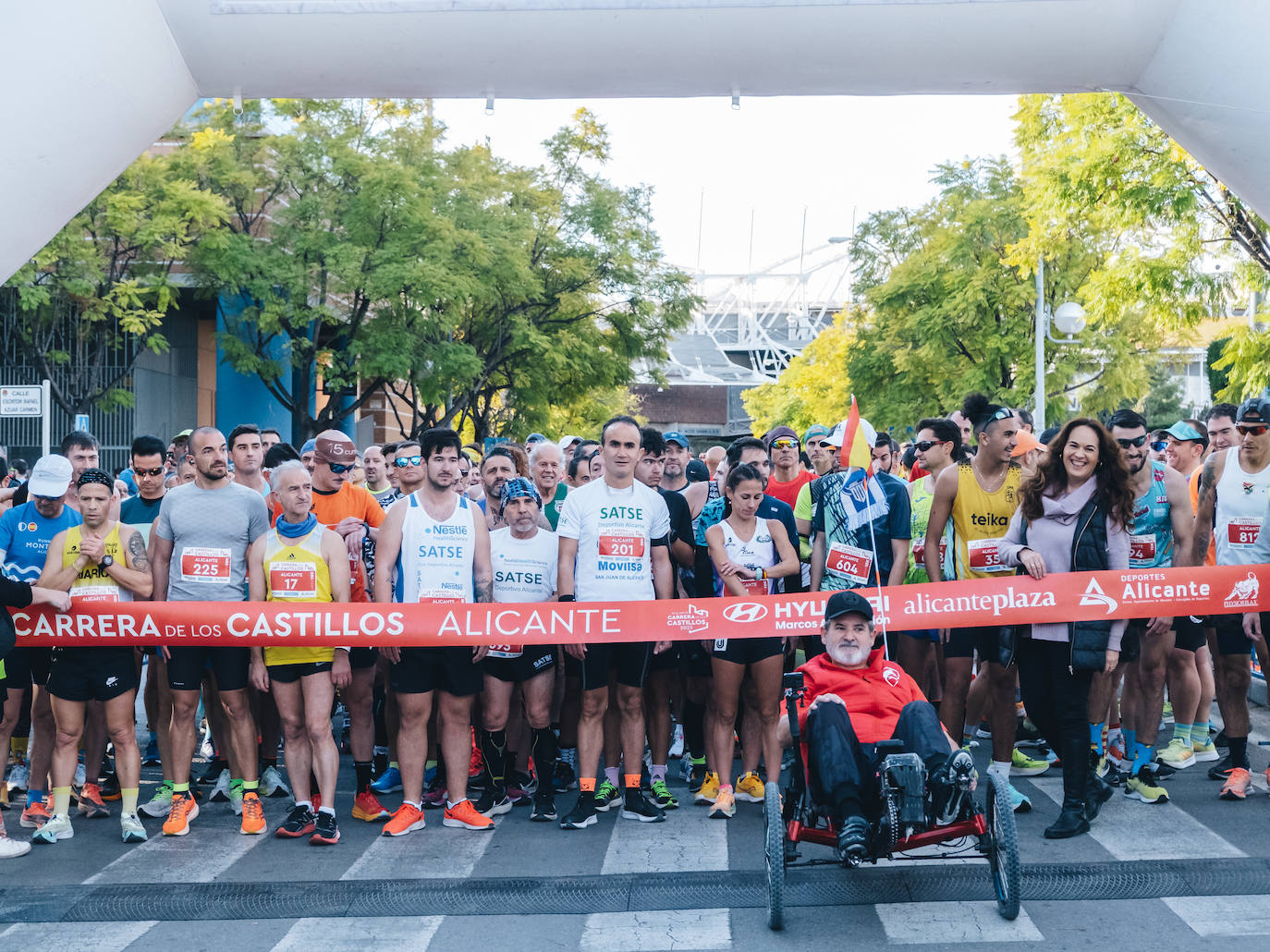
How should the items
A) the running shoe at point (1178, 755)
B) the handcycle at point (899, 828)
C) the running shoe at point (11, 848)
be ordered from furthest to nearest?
the running shoe at point (1178, 755) → the running shoe at point (11, 848) → the handcycle at point (899, 828)

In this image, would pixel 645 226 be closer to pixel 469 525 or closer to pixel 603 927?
pixel 469 525

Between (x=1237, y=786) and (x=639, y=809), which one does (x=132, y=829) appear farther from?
(x=1237, y=786)

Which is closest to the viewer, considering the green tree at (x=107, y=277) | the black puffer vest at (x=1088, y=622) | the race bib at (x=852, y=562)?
the black puffer vest at (x=1088, y=622)

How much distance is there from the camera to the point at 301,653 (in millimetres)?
6996

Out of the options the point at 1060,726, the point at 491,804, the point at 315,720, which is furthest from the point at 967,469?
the point at 315,720

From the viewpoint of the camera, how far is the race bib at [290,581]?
707 cm

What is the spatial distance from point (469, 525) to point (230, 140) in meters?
20.5

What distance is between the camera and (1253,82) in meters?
6.49

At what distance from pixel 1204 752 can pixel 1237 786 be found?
1115 mm

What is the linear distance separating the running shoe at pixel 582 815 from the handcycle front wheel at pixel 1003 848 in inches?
96.3

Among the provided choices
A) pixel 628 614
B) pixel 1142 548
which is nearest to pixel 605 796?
pixel 628 614

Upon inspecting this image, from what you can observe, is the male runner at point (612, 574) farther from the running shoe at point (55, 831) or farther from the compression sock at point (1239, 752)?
the compression sock at point (1239, 752)

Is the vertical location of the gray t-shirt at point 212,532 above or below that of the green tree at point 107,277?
below

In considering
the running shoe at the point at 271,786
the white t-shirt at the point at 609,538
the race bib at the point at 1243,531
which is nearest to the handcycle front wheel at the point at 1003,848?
the white t-shirt at the point at 609,538
